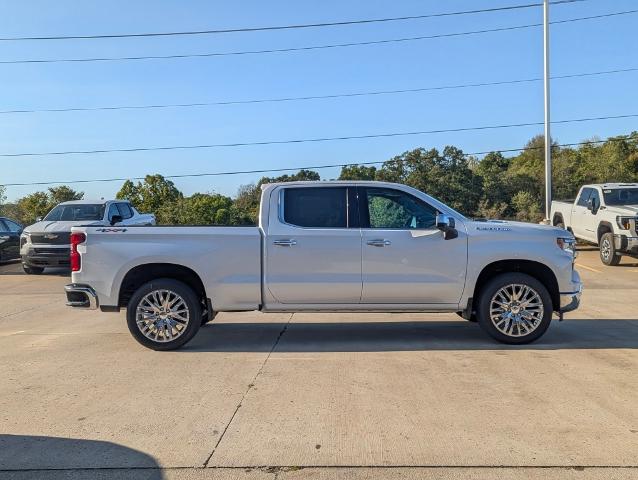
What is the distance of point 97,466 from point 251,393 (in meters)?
1.71

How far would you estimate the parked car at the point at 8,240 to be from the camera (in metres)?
18.5

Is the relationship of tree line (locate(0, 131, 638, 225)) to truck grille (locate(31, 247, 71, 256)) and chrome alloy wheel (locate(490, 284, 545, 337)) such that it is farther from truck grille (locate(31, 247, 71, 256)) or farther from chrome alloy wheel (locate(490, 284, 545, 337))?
chrome alloy wheel (locate(490, 284, 545, 337))

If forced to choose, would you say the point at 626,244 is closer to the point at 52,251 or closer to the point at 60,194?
the point at 52,251

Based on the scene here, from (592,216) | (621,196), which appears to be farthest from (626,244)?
(621,196)

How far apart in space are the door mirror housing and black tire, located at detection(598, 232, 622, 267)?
10195 millimetres

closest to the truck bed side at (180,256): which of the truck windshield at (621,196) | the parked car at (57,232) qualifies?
the parked car at (57,232)

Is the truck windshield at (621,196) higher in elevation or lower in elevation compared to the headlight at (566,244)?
higher

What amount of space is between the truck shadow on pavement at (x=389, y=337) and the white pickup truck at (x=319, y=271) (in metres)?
0.44

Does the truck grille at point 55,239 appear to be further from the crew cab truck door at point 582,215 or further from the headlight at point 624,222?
the crew cab truck door at point 582,215

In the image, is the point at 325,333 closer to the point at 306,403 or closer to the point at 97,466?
the point at 306,403

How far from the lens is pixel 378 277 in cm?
732

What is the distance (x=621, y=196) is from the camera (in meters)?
16.8

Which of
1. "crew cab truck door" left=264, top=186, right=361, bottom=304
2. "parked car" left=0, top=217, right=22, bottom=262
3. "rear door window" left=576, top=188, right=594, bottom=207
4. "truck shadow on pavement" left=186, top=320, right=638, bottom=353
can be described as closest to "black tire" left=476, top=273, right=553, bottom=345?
"truck shadow on pavement" left=186, top=320, right=638, bottom=353

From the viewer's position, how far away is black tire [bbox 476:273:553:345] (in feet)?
24.0
